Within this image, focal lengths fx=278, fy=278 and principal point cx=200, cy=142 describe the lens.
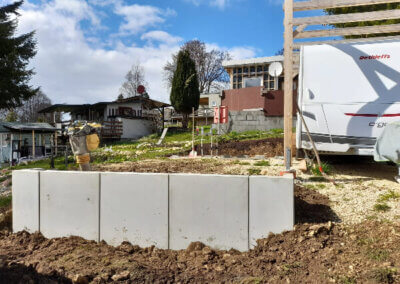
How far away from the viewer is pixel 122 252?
3527mm

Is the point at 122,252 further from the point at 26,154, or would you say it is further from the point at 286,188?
the point at 26,154

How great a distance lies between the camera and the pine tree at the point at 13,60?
20.0 metres

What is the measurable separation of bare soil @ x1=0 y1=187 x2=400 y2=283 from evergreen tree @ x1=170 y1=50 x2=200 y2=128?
71.9ft

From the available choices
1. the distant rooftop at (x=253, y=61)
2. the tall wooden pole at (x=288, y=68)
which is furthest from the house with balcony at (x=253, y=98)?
the tall wooden pole at (x=288, y=68)

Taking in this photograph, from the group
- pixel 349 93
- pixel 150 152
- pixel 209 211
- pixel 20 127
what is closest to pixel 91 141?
pixel 209 211

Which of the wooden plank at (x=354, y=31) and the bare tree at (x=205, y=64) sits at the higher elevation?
the bare tree at (x=205, y=64)

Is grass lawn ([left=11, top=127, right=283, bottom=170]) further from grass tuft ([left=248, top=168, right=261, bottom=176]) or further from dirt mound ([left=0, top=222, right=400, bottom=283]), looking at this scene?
dirt mound ([left=0, top=222, right=400, bottom=283])

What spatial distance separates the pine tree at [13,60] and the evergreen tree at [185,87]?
11555 mm

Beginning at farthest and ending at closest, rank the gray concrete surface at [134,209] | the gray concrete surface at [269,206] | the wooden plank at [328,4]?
the wooden plank at [328,4] < the gray concrete surface at [134,209] < the gray concrete surface at [269,206]

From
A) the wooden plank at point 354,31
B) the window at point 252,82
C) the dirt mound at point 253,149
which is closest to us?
the wooden plank at point 354,31

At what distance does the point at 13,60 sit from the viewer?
2030 cm

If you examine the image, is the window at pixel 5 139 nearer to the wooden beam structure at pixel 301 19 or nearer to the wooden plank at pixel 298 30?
the wooden beam structure at pixel 301 19

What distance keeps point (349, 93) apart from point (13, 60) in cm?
2277

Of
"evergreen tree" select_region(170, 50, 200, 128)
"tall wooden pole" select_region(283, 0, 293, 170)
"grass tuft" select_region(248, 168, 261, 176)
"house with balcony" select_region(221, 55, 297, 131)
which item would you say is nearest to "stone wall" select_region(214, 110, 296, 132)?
"house with balcony" select_region(221, 55, 297, 131)
